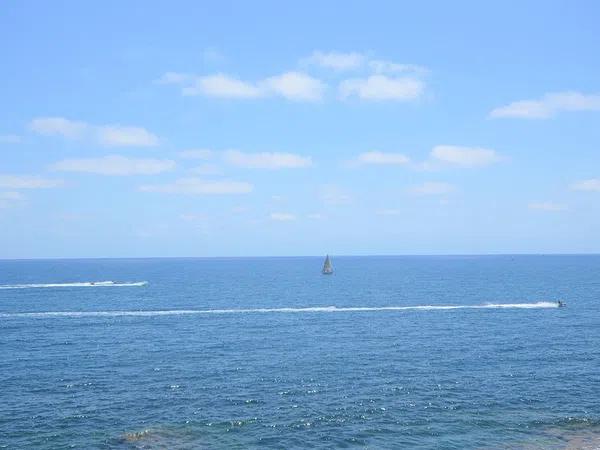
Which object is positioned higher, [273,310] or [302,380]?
[273,310]

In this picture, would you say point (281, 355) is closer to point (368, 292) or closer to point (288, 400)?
point (288, 400)

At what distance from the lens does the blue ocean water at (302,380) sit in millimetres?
51719

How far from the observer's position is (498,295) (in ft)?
579

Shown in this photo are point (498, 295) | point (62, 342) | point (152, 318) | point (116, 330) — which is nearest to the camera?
point (62, 342)

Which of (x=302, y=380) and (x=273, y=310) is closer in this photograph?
(x=302, y=380)

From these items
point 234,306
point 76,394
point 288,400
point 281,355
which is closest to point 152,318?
point 234,306

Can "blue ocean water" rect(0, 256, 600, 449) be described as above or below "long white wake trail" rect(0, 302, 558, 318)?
below

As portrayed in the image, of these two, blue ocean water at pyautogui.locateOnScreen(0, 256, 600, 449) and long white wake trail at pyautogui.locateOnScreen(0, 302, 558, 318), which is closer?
blue ocean water at pyautogui.locateOnScreen(0, 256, 600, 449)

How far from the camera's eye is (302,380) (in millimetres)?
69125

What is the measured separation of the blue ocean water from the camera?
51719 mm

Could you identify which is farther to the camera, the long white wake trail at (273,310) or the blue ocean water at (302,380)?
the long white wake trail at (273,310)

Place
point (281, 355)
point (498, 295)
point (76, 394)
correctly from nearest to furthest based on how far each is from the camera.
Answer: point (76, 394) < point (281, 355) < point (498, 295)

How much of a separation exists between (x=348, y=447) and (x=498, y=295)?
465ft

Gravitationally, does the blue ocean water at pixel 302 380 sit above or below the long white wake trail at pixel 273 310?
below
